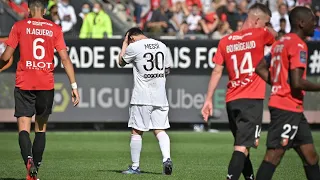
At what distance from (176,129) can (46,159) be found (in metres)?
8.23

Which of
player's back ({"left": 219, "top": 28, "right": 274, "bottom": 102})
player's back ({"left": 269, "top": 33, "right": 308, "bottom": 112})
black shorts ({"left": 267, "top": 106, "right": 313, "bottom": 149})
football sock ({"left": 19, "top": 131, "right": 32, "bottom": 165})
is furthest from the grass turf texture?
player's back ({"left": 269, "top": 33, "right": 308, "bottom": 112})

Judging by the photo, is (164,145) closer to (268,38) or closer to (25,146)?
(25,146)

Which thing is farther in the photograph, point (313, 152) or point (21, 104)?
point (21, 104)

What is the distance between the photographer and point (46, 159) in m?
16.1

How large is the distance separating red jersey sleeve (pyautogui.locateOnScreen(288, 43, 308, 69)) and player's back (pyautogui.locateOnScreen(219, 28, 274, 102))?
1126 millimetres

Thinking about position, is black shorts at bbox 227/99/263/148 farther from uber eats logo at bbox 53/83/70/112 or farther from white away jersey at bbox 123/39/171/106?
uber eats logo at bbox 53/83/70/112

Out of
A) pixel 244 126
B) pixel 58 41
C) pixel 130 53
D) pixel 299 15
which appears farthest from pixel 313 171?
pixel 130 53

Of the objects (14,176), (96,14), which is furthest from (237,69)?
(96,14)

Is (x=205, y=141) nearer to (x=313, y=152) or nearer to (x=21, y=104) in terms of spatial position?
(x=21, y=104)

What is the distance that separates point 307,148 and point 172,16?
56.8 feet

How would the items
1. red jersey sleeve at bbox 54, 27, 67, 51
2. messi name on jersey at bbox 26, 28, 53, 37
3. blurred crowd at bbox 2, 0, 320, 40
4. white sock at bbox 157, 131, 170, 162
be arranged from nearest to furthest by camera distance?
1. messi name on jersey at bbox 26, 28, 53, 37
2. red jersey sleeve at bbox 54, 27, 67, 51
3. white sock at bbox 157, 131, 170, 162
4. blurred crowd at bbox 2, 0, 320, 40

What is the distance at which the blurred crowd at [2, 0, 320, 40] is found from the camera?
80.6 feet

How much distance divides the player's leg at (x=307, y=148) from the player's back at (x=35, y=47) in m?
3.82

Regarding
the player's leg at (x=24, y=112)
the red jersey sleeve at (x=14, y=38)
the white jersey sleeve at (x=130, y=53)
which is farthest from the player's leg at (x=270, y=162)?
the white jersey sleeve at (x=130, y=53)
